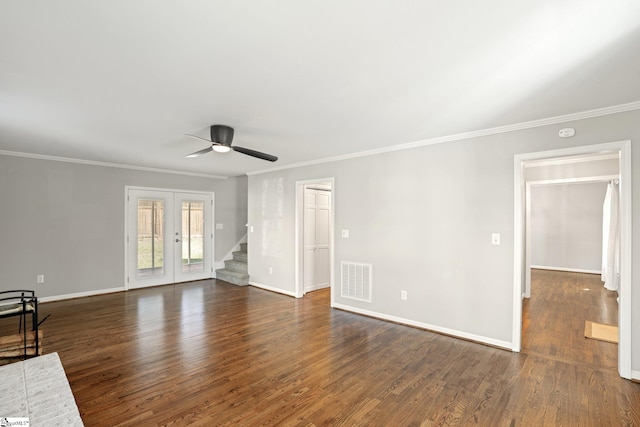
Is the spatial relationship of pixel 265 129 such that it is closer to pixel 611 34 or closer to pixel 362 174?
pixel 362 174

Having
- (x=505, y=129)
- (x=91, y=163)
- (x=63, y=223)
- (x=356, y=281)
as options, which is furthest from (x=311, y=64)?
(x=63, y=223)

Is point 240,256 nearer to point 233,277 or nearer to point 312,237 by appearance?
point 233,277

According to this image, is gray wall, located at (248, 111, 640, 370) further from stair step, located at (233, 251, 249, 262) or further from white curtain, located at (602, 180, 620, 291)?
white curtain, located at (602, 180, 620, 291)

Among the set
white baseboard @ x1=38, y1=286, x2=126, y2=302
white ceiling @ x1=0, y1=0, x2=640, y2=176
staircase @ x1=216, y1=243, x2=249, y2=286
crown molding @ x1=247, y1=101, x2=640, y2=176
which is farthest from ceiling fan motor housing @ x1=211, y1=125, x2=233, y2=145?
white baseboard @ x1=38, y1=286, x2=126, y2=302

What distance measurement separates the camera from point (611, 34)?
1.75m

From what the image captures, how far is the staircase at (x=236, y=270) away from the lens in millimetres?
6836

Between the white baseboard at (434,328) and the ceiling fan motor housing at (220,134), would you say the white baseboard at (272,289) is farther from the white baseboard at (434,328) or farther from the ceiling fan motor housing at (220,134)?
the ceiling fan motor housing at (220,134)

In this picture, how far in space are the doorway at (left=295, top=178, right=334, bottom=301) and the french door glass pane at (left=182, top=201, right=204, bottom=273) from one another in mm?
2878

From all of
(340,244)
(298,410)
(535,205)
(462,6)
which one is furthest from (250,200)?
(535,205)

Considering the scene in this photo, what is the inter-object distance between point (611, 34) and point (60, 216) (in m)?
7.40

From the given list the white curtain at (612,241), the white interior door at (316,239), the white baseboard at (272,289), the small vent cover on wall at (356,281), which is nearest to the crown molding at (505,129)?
the white interior door at (316,239)

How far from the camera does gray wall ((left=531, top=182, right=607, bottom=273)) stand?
26.6 feet

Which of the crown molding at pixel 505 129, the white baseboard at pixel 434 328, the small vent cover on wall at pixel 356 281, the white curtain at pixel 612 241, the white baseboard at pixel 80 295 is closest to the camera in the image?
the crown molding at pixel 505 129

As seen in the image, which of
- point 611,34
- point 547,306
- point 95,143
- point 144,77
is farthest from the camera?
point 547,306
